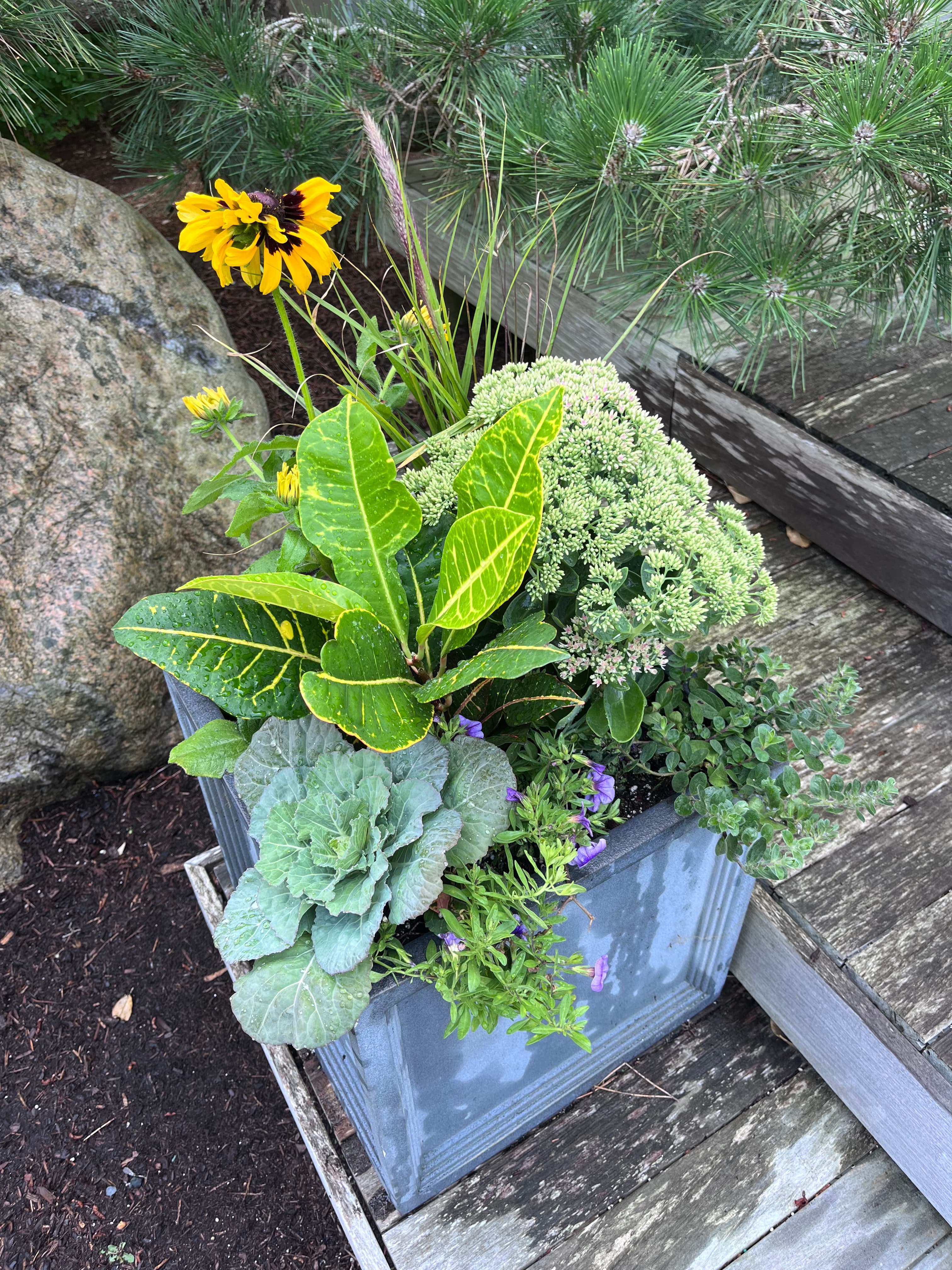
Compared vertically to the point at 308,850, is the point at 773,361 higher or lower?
higher

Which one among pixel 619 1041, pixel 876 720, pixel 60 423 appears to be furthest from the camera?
pixel 60 423

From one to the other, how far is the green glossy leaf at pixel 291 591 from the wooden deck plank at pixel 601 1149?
0.82 metres

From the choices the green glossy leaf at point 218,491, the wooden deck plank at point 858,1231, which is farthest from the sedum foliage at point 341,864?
the wooden deck plank at point 858,1231

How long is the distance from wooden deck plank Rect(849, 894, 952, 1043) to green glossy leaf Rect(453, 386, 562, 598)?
2.38 feet

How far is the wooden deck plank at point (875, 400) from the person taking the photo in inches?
63.3

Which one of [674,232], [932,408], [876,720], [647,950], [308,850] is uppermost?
[674,232]

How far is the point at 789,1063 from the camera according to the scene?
1.25 meters

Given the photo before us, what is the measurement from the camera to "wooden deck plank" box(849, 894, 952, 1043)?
1041 millimetres

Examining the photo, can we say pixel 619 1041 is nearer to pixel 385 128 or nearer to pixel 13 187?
pixel 385 128

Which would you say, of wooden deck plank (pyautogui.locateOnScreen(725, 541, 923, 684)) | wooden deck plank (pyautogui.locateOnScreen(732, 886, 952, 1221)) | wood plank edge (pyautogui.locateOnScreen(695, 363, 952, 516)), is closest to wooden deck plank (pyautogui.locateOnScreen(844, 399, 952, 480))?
wood plank edge (pyautogui.locateOnScreen(695, 363, 952, 516))

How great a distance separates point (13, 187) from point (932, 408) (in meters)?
1.83

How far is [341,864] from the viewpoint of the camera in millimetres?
768

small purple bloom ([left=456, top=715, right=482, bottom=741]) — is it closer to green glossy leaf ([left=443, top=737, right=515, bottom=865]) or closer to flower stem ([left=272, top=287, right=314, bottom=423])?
green glossy leaf ([left=443, top=737, right=515, bottom=865])

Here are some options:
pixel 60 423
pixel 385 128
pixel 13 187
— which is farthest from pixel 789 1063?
pixel 13 187
